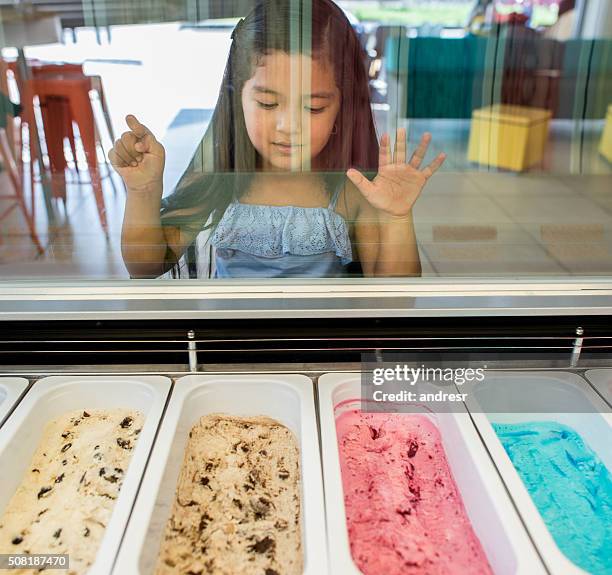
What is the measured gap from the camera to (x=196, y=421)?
1.06 metres

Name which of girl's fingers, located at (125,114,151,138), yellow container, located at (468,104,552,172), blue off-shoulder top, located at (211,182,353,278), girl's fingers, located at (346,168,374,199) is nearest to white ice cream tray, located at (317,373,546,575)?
blue off-shoulder top, located at (211,182,353,278)

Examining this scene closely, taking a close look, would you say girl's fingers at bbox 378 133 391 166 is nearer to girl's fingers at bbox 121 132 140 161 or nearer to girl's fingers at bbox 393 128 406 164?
girl's fingers at bbox 393 128 406 164

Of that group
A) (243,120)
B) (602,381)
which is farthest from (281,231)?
(602,381)

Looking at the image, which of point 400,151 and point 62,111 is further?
point 62,111

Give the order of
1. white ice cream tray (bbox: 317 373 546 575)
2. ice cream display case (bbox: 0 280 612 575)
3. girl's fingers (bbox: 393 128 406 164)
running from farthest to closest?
girl's fingers (bbox: 393 128 406 164) < ice cream display case (bbox: 0 280 612 575) < white ice cream tray (bbox: 317 373 546 575)

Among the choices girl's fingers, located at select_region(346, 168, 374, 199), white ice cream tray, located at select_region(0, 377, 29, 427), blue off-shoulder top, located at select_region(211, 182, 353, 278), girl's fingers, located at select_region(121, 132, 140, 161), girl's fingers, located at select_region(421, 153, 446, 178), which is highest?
girl's fingers, located at select_region(121, 132, 140, 161)

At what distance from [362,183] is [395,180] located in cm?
6

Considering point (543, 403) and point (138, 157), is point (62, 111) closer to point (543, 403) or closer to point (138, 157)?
point (138, 157)

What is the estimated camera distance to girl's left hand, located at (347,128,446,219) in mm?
1126

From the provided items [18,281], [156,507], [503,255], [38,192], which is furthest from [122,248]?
[503,255]

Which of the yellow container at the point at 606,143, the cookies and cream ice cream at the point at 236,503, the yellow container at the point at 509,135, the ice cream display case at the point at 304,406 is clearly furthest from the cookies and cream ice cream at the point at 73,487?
the yellow container at the point at 606,143

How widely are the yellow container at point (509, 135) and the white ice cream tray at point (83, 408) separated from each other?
3.13 m

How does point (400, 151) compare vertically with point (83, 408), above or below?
above

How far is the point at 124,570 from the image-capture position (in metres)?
0.73
